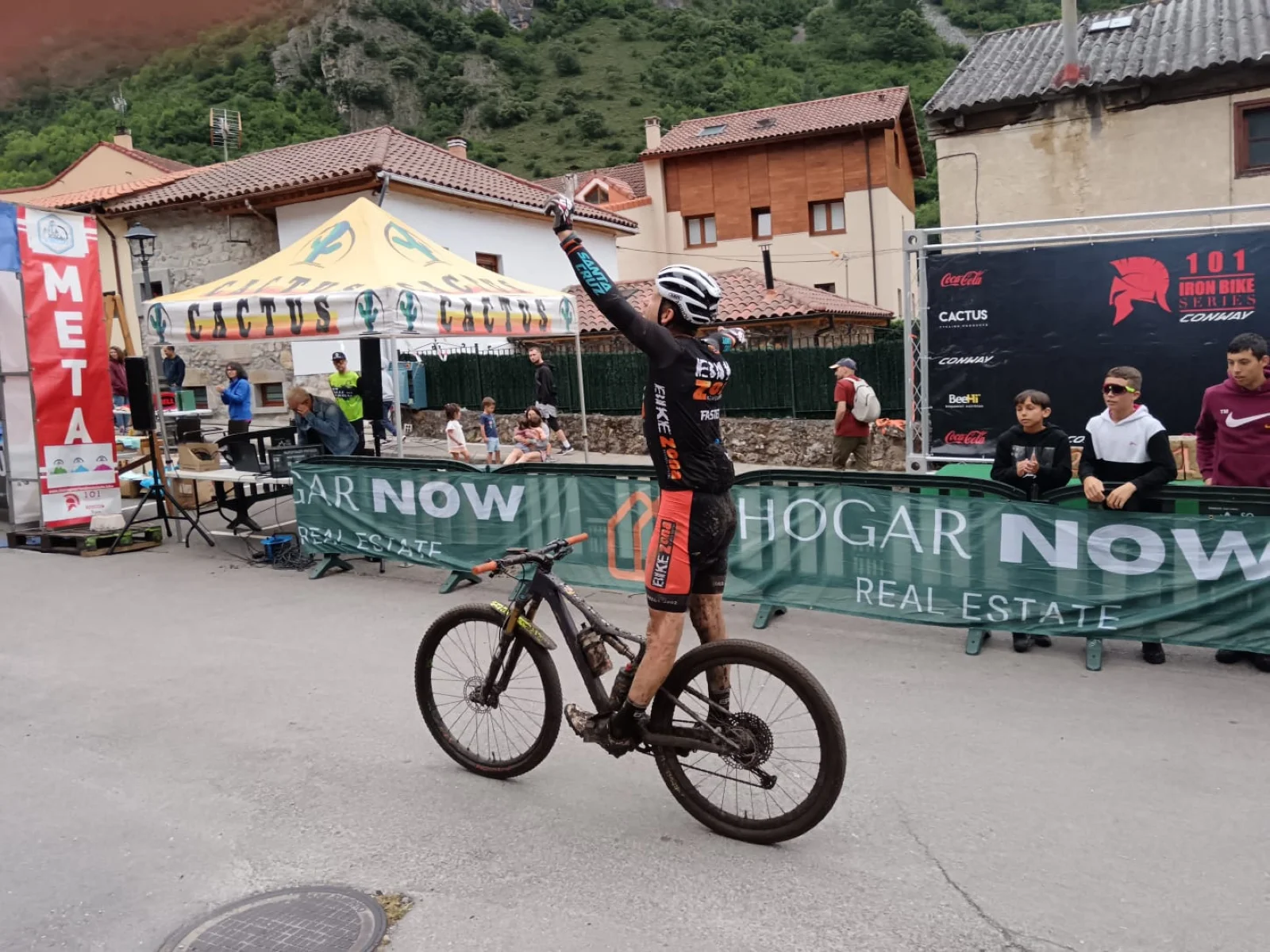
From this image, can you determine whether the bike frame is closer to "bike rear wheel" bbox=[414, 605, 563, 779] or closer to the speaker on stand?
"bike rear wheel" bbox=[414, 605, 563, 779]

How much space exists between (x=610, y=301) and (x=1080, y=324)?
7.20 m

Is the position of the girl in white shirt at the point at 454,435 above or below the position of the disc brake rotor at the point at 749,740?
above

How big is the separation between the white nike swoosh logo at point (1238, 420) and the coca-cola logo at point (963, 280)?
3680 millimetres

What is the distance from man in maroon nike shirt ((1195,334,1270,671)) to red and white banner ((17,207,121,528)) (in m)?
11.3

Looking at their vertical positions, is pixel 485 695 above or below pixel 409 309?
below

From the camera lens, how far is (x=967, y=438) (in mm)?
9977

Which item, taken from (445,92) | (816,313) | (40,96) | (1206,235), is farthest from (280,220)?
(445,92)

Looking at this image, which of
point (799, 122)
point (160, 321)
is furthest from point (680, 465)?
point (799, 122)

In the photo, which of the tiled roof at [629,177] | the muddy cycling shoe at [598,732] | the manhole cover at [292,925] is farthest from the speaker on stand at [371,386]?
the tiled roof at [629,177]

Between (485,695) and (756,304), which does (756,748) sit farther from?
(756,304)

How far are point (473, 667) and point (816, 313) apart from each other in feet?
72.5

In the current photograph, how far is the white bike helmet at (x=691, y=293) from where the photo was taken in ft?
13.1

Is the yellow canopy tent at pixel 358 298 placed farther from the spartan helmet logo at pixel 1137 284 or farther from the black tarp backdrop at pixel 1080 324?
the spartan helmet logo at pixel 1137 284

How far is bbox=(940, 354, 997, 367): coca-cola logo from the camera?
9.80 m
